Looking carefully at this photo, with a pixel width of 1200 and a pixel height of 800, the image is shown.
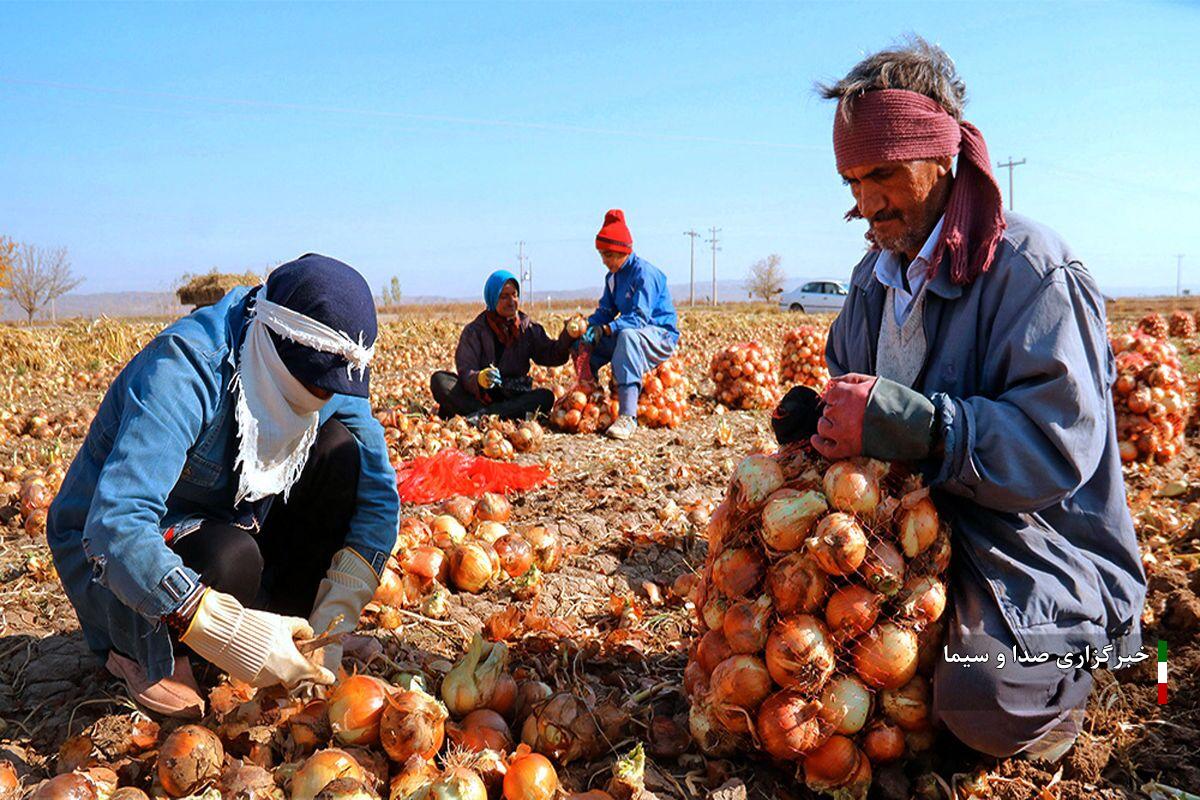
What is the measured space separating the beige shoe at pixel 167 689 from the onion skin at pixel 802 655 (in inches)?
57.0

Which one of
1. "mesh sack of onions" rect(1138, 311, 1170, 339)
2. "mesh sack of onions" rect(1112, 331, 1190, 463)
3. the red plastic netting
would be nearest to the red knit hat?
the red plastic netting

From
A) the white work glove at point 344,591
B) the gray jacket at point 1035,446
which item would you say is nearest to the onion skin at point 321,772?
the white work glove at point 344,591

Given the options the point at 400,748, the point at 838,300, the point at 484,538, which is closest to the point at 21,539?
the point at 484,538

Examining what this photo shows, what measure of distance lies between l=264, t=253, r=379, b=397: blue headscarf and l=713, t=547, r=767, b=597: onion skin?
1.03 m

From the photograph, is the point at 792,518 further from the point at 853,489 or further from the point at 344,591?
the point at 344,591

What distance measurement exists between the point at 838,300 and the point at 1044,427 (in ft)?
89.4

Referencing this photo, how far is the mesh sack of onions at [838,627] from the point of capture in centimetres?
177

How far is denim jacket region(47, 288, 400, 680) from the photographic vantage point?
5.99 feet

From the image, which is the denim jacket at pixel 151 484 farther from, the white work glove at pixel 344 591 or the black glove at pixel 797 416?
the black glove at pixel 797 416

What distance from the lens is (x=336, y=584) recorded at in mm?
2443

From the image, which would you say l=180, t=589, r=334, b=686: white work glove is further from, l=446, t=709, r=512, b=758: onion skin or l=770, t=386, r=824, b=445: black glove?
l=770, t=386, r=824, b=445: black glove

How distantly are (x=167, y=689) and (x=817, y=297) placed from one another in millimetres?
27863

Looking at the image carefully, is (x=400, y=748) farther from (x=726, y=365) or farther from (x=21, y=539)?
(x=726, y=365)

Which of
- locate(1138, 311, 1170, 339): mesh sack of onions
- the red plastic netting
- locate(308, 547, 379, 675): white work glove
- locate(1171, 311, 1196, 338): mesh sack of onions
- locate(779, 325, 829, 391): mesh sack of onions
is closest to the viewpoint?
locate(308, 547, 379, 675): white work glove
